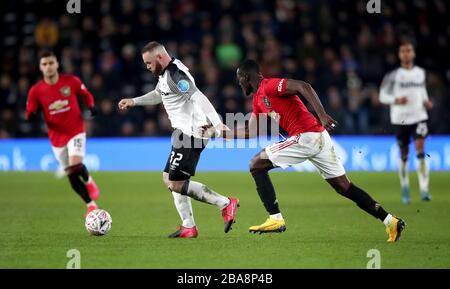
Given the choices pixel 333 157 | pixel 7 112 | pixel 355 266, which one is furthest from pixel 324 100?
pixel 355 266

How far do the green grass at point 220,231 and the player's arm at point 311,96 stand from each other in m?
1.26

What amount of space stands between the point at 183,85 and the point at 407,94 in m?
6.24

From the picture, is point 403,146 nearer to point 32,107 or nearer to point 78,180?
point 78,180

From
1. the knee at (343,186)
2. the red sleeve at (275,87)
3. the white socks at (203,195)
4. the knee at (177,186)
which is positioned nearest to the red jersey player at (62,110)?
the knee at (177,186)

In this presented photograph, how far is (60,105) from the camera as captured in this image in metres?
12.3

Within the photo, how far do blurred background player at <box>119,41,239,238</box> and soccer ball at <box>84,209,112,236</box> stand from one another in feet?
2.97

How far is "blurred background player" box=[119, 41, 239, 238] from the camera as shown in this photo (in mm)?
9422

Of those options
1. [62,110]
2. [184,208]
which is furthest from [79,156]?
[184,208]

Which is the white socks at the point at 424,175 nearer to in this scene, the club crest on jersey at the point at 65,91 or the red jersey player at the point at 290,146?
the red jersey player at the point at 290,146

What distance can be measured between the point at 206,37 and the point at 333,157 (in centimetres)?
1265

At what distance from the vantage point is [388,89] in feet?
47.8

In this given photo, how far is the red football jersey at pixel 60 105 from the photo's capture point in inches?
484

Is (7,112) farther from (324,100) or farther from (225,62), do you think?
(324,100)

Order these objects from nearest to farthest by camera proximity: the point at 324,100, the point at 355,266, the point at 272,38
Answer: the point at 355,266 < the point at 324,100 < the point at 272,38
